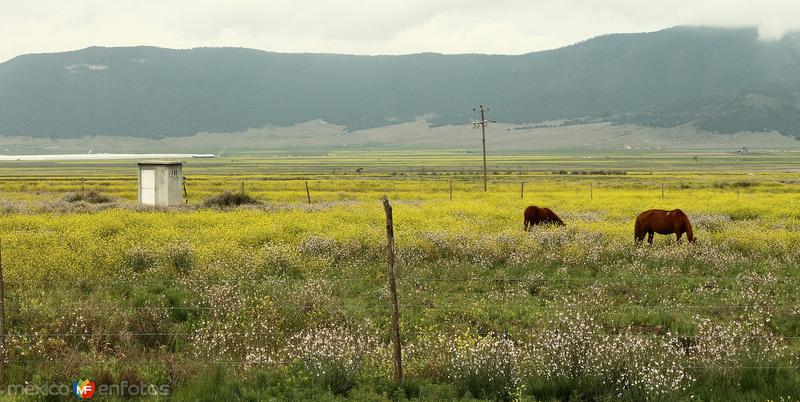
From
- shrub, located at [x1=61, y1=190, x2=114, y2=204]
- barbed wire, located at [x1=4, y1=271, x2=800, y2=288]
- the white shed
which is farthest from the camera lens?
shrub, located at [x1=61, y1=190, x2=114, y2=204]

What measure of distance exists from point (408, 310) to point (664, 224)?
A: 411 inches

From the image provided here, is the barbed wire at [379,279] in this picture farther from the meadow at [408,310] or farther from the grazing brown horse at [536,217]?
the grazing brown horse at [536,217]

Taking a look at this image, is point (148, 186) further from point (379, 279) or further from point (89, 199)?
point (379, 279)

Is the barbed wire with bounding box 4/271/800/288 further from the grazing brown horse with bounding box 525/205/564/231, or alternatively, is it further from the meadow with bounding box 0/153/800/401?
the grazing brown horse with bounding box 525/205/564/231

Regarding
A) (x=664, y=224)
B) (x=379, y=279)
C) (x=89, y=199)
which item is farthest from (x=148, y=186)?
(x=664, y=224)

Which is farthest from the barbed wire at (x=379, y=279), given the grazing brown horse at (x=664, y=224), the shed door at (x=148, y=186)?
the shed door at (x=148, y=186)

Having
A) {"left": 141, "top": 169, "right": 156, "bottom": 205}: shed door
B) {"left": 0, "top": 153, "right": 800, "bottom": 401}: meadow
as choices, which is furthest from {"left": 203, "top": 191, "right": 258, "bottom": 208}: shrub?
{"left": 0, "top": 153, "right": 800, "bottom": 401}: meadow

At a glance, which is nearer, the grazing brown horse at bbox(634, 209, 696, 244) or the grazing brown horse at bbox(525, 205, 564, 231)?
the grazing brown horse at bbox(634, 209, 696, 244)

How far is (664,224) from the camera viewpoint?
1961 cm

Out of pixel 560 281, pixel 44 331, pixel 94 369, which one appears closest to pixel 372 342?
pixel 94 369

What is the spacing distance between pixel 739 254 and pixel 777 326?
704 centimetres

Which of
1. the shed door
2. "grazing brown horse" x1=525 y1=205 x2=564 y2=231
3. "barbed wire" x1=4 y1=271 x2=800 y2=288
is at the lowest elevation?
"barbed wire" x1=4 y1=271 x2=800 y2=288

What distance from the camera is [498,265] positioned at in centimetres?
1741

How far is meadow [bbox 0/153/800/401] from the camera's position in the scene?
27.2ft
